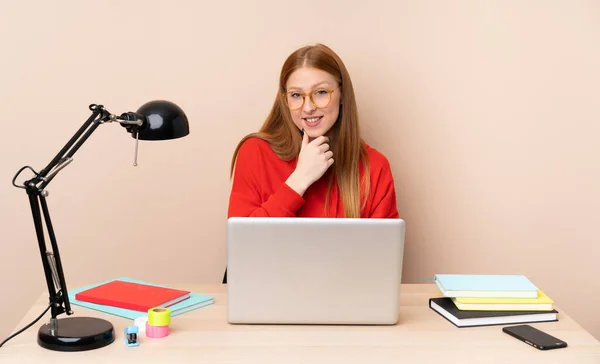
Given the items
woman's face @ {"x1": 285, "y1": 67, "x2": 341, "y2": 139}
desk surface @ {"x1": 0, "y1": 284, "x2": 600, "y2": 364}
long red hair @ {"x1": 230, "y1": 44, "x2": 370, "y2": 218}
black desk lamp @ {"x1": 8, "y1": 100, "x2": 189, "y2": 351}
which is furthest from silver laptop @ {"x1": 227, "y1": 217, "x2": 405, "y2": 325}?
woman's face @ {"x1": 285, "y1": 67, "x2": 341, "y2": 139}

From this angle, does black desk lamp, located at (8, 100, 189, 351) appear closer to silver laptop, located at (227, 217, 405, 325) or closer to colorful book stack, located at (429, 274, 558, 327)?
silver laptop, located at (227, 217, 405, 325)

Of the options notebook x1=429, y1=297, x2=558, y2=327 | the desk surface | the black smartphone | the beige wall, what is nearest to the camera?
the desk surface

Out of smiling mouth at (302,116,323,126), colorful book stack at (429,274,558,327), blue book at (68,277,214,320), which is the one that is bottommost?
blue book at (68,277,214,320)

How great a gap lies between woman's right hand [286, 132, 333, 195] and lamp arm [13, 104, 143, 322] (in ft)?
2.59

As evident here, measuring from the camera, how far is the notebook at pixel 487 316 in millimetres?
1690

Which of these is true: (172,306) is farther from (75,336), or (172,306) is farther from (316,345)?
(316,345)

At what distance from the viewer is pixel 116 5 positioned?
2.69m

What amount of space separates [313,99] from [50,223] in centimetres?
114

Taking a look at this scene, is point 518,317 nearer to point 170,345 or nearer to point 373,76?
point 170,345

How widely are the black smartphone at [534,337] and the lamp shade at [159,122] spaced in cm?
94

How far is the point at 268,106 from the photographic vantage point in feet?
9.20

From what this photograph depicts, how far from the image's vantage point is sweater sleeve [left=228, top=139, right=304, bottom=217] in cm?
224

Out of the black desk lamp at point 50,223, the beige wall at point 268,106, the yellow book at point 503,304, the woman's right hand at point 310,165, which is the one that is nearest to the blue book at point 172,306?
the black desk lamp at point 50,223

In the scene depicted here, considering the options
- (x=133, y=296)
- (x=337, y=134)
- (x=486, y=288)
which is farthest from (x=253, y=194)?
(x=486, y=288)
